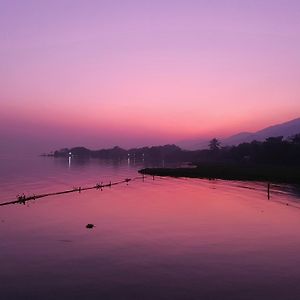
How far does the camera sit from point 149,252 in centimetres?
2884

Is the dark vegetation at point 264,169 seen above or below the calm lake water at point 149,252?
above

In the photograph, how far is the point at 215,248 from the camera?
1187 inches

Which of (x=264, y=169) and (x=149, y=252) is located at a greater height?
(x=264, y=169)

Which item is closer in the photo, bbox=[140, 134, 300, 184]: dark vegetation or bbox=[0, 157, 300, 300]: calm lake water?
bbox=[0, 157, 300, 300]: calm lake water

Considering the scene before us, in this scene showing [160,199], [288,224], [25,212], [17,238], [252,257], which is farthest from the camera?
[160,199]

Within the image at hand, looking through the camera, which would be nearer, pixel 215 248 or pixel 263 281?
pixel 263 281

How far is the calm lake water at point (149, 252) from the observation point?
21078 millimetres

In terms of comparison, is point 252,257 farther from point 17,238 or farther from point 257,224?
point 17,238

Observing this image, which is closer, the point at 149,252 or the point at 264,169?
the point at 149,252

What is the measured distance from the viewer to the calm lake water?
21.1 metres

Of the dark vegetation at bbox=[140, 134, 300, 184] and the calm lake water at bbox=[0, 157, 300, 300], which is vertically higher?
the dark vegetation at bbox=[140, 134, 300, 184]

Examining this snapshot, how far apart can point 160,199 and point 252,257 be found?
36.5 m

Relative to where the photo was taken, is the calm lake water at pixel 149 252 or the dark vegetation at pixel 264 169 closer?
the calm lake water at pixel 149 252

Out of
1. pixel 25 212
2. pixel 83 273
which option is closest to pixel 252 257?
pixel 83 273
